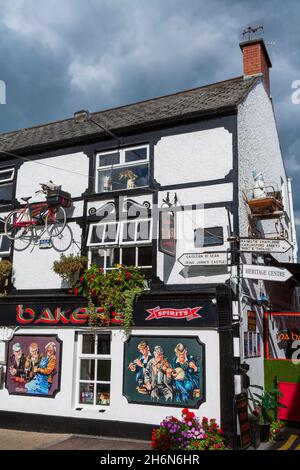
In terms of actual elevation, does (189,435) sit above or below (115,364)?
below

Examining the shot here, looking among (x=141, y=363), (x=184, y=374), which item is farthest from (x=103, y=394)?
(x=184, y=374)

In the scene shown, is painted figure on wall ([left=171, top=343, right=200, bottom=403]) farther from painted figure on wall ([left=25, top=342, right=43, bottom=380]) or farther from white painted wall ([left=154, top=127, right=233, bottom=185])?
white painted wall ([left=154, top=127, right=233, bottom=185])

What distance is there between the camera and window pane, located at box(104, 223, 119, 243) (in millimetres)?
11227

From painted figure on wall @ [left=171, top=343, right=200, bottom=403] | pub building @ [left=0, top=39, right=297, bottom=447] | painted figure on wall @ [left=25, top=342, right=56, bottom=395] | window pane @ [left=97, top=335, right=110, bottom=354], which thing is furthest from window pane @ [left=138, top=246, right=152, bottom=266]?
painted figure on wall @ [left=25, top=342, right=56, bottom=395]

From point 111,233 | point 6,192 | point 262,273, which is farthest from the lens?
point 6,192

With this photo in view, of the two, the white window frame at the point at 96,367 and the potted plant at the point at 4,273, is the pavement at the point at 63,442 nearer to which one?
the white window frame at the point at 96,367

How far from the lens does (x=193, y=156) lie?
1077 cm

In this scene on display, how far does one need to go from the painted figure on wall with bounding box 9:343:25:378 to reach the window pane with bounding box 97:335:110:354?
6.84ft

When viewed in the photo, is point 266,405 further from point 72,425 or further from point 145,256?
point 72,425

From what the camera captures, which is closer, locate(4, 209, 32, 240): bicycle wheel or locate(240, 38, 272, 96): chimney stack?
locate(4, 209, 32, 240): bicycle wheel

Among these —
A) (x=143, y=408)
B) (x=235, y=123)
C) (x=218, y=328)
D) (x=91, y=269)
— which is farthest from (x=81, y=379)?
(x=235, y=123)

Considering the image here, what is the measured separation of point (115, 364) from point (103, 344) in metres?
0.67

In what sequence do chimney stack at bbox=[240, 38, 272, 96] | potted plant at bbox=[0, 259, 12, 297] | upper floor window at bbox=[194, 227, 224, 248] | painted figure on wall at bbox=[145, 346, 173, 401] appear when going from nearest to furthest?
painted figure on wall at bbox=[145, 346, 173, 401] < upper floor window at bbox=[194, 227, 224, 248] < potted plant at bbox=[0, 259, 12, 297] < chimney stack at bbox=[240, 38, 272, 96]

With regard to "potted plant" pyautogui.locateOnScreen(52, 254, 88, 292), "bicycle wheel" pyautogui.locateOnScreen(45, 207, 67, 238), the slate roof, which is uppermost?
the slate roof
